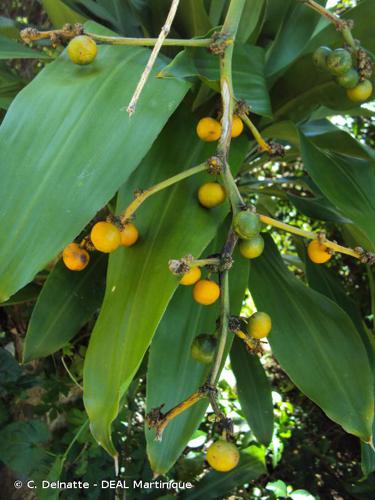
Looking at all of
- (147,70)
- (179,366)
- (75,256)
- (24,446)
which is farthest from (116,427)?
(147,70)

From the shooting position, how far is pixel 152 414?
404 mm

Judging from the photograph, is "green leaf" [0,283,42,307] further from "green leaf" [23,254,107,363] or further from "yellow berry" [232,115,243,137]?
"yellow berry" [232,115,243,137]

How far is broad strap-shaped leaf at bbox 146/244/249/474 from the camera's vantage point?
572mm

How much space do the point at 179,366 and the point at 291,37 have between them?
1.74 ft

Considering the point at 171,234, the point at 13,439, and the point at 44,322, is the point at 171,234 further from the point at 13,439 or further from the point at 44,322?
the point at 13,439

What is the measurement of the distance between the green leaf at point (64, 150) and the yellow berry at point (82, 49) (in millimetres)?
24

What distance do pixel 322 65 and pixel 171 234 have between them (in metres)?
0.29

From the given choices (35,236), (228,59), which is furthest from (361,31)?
(35,236)

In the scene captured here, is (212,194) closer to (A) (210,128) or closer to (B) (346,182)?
(A) (210,128)

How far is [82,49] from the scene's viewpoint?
0.47 metres

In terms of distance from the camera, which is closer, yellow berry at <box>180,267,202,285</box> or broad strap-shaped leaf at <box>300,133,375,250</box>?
yellow berry at <box>180,267,202,285</box>

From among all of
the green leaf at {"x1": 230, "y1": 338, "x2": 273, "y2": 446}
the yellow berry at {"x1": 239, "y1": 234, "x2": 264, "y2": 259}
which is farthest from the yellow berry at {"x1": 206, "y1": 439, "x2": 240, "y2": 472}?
the green leaf at {"x1": 230, "y1": 338, "x2": 273, "y2": 446}

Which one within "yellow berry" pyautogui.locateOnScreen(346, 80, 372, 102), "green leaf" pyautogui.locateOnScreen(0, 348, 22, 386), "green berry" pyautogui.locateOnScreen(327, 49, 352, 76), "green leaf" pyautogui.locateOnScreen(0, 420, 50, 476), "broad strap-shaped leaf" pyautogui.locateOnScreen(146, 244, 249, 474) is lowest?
"green leaf" pyautogui.locateOnScreen(0, 420, 50, 476)

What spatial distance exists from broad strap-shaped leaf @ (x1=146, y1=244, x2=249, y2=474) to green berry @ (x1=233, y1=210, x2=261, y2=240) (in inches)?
8.2
